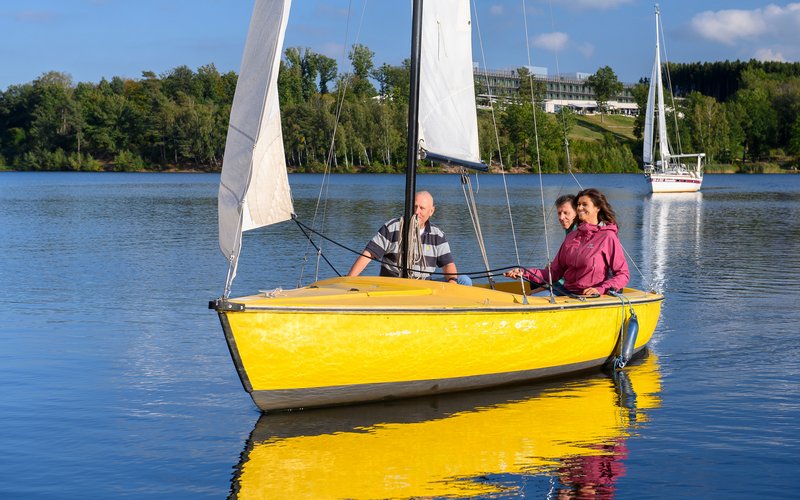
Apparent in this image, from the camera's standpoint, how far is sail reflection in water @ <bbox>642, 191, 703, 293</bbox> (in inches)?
926

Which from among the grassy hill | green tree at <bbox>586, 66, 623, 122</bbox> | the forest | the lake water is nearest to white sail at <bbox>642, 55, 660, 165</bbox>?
the forest

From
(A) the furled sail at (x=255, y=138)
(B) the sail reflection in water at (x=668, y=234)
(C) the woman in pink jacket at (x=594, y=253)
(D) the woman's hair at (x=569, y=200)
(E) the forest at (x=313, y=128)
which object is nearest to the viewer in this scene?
(A) the furled sail at (x=255, y=138)

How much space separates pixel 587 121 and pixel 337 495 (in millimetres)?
165922

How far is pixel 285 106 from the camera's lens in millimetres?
117562

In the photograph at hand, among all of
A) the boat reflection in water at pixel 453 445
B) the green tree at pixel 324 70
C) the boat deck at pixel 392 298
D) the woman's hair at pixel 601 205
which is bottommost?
the boat reflection in water at pixel 453 445

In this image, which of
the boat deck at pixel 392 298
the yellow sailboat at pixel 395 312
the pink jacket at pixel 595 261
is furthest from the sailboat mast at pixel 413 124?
the pink jacket at pixel 595 261

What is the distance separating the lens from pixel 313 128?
382 feet

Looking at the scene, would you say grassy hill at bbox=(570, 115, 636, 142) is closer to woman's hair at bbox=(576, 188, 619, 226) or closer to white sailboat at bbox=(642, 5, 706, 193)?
white sailboat at bbox=(642, 5, 706, 193)

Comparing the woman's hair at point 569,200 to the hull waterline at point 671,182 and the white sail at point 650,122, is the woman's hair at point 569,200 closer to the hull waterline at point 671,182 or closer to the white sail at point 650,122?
the hull waterline at point 671,182

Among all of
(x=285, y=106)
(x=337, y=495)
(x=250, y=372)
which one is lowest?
(x=337, y=495)

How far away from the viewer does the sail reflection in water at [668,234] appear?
23.5 metres

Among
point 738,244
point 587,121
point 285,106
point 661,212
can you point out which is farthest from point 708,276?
point 587,121

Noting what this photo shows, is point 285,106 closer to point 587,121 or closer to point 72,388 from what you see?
point 587,121

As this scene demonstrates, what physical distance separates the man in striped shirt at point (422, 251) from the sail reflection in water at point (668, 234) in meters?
9.22
